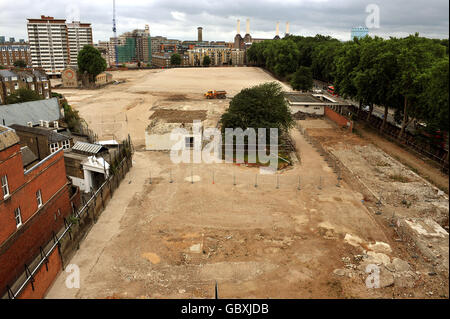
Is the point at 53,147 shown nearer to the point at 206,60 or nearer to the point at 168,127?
the point at 168,127

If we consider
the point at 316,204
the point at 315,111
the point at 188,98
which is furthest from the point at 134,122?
the point at 316,204

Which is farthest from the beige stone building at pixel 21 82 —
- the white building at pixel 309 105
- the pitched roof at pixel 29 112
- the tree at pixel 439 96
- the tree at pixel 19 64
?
the tree at pixel 19 64

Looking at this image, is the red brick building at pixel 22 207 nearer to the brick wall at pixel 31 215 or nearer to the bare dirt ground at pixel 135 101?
the brick wall at pixel 31 215

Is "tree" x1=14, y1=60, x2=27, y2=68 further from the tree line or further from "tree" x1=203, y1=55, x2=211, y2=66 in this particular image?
the tree line

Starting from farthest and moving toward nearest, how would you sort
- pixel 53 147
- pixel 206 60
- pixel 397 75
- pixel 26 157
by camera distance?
pixel 206 60 < pixel 397 75 < pixel 53 147 < pixel 26 157

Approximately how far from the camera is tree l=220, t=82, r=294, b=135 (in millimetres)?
36562

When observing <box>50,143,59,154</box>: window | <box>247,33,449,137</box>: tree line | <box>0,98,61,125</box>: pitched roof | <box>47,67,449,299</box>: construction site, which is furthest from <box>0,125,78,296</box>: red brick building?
<box>247,33,449,137</box>: tree line

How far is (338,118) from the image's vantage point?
53.1 m

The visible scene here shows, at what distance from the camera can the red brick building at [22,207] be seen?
56.1 feet

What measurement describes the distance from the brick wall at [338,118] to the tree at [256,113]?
47.2 ft

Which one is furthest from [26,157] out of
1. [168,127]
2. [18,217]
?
[168,127]

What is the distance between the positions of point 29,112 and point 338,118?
42.4 m

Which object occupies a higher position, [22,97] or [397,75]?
[397,75]

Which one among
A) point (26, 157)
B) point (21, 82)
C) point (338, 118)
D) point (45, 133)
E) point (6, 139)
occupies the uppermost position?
point (21, 82)
